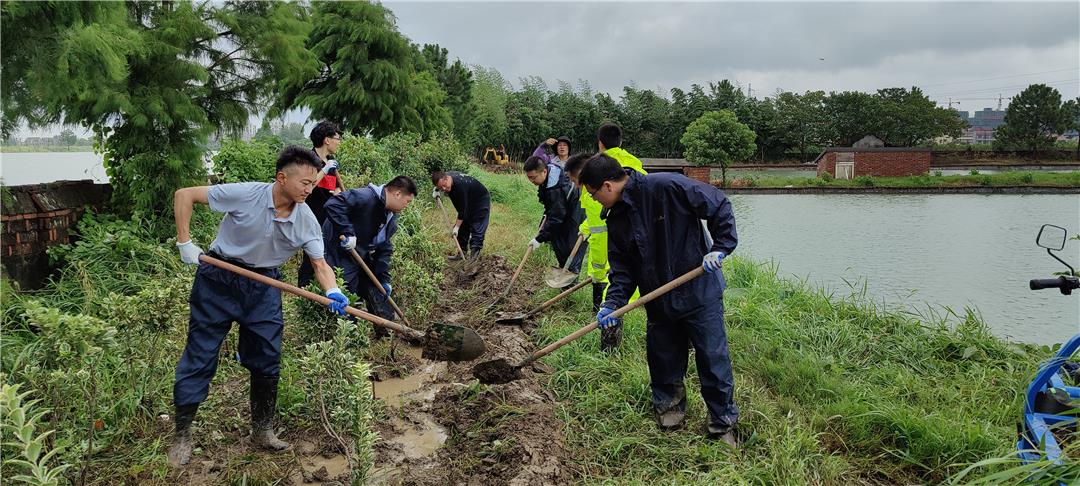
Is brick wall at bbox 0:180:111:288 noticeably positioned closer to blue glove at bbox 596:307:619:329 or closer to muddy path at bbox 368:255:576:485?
muddy path at bbox 368:255:576:485

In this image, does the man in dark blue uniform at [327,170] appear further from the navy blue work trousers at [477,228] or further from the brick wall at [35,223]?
the navy blue work trousers at [477,228]

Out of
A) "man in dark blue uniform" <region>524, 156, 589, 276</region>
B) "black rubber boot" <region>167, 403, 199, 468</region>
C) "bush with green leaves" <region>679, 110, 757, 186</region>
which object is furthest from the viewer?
"bush with green leaves" <region>679, 110, 757, 186</region>

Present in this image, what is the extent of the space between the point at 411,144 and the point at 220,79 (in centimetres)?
762

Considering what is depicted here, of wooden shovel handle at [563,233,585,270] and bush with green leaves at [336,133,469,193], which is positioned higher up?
bush with green leaves at [336,133,469,193]

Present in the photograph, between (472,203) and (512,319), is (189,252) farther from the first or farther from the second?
(472,203)

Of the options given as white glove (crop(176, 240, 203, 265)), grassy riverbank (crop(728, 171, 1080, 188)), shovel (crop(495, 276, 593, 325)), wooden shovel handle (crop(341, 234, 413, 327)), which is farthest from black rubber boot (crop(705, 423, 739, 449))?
grassy riverbank (crop(728, 171, 1080, 188))

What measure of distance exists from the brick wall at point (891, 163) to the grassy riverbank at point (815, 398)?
3681 cm

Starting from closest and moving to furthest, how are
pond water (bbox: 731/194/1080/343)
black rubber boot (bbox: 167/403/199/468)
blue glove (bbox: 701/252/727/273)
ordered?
black rubber boot (bbox: 167/403/199/468) < blue glove (bbox: 701/252/727/273) < pond water (bbox: 731/194/1080/343)

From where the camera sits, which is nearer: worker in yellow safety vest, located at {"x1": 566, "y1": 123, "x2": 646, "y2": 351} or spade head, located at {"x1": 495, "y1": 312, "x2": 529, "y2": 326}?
worker in yellow safety vest, located at {"x1": 566, "y1": 123, "x2": 646, "y2": 351}

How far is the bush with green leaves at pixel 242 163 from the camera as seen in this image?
720 centimetres

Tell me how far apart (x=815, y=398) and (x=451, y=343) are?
261 centimetres

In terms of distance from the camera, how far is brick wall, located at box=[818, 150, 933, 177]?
3919 centimetres

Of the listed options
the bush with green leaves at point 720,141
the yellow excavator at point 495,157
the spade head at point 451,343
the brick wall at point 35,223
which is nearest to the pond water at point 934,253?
the spade head at point 451,343

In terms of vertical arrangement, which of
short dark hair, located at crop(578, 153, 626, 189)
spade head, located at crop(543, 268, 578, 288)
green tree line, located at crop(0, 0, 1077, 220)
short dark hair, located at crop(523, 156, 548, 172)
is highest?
green tree line, located at crop(0, 0, 1077, 220)
